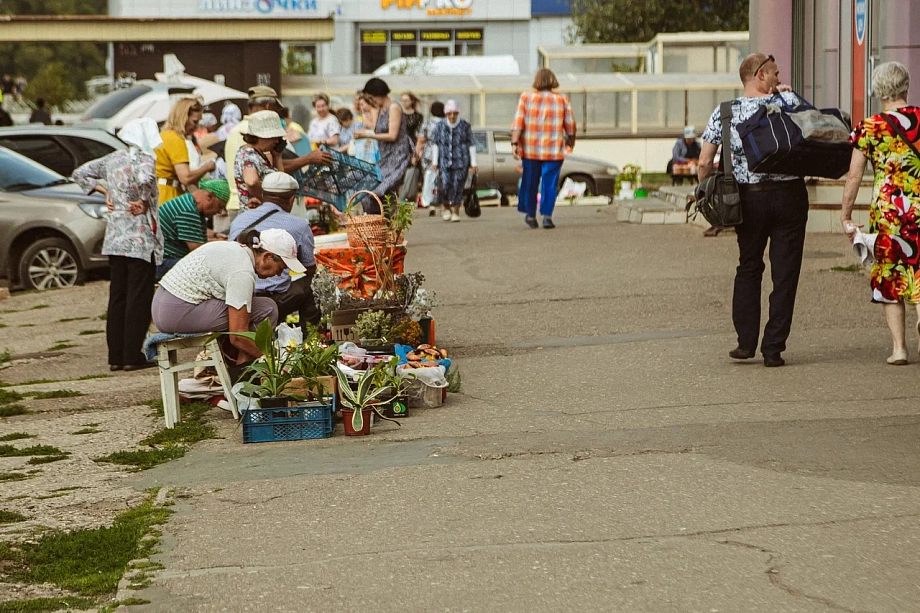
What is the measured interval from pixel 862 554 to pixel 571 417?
2772mm

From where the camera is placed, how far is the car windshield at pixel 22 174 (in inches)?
607

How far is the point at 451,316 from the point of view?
456 inches

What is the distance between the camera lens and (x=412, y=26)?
214 feet

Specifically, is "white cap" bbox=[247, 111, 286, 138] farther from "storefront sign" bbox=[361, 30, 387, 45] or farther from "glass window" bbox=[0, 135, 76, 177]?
"storefront sign" bbox=[361, 30, 387, 45]

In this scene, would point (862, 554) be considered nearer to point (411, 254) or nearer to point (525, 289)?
point (525, 289)

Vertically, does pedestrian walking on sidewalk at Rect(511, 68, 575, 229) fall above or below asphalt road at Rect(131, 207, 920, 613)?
above

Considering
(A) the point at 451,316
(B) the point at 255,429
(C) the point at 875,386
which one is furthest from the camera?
(A) the point at 451,316

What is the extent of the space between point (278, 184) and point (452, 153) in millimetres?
11737

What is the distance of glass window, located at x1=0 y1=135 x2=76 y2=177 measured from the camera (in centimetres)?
1661

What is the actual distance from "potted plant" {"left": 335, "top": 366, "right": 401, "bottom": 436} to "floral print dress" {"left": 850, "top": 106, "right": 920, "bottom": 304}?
3298 millimetres

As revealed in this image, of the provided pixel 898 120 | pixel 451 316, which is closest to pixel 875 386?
pixel 898 120

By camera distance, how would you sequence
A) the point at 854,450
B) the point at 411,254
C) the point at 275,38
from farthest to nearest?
1. the point at 275,38
2. the point at 411,254
3. the point at 854,450

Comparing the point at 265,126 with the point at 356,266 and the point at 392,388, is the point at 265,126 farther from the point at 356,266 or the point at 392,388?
the point at 392,388

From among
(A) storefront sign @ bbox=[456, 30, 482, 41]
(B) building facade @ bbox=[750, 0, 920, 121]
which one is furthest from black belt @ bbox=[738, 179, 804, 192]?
(A) storefront sign @ bbox=[456, 30, 482, 41]
